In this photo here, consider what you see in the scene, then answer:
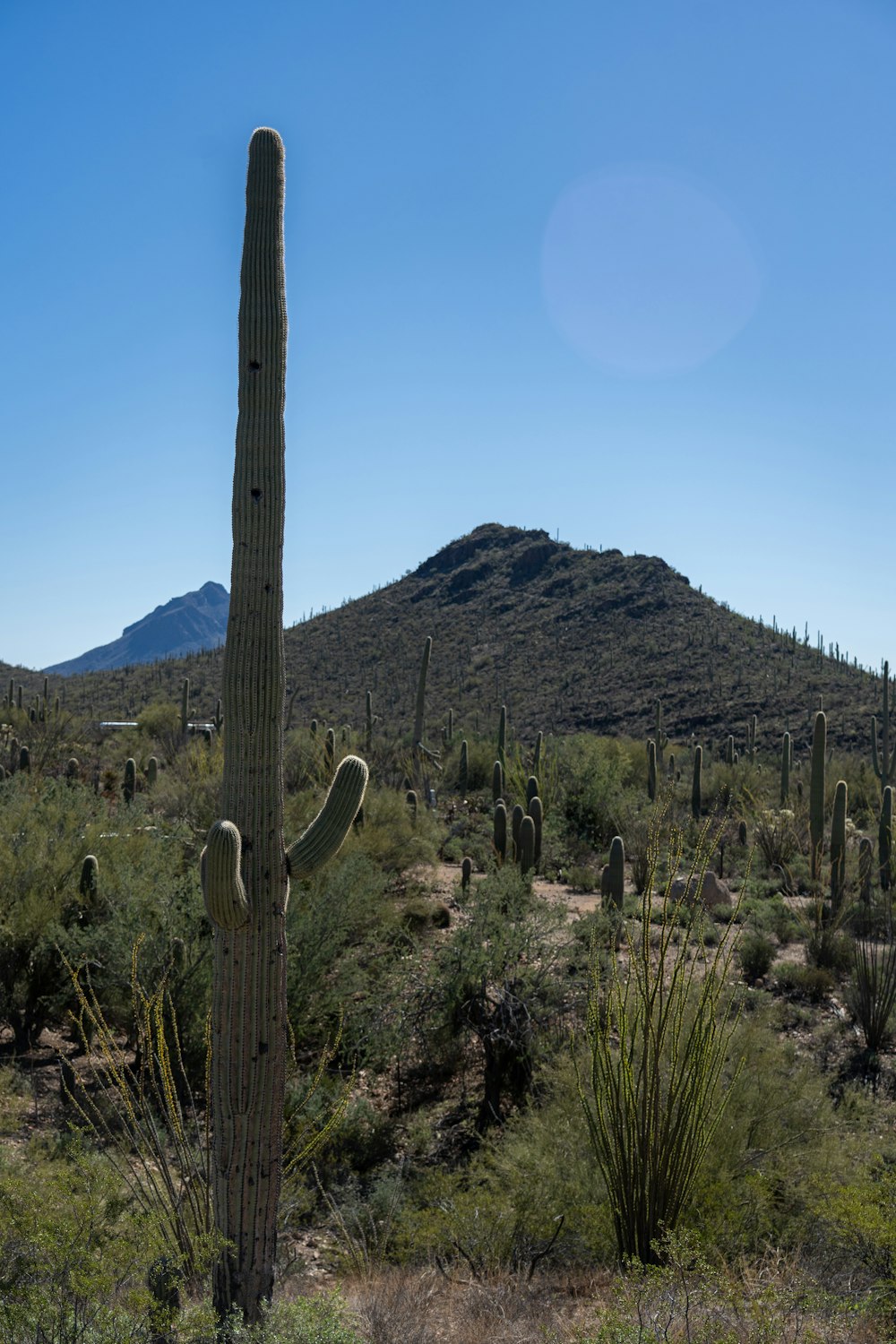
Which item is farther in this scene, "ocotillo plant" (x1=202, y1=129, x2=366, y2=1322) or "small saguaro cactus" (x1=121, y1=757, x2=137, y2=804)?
"small saguaro cactus" (x1=121, y1=757, x2=137, y2=804)

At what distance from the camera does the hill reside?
3672 centimetres

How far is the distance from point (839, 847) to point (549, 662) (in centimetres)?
3284

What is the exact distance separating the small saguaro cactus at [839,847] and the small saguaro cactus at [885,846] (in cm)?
81

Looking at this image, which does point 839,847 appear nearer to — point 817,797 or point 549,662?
point 817,797

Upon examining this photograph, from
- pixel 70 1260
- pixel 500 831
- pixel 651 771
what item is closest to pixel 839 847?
pixel 500 831

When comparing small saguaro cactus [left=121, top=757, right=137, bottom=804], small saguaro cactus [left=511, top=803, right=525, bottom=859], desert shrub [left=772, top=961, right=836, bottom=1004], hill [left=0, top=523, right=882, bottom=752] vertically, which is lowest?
desert shrub [left=772, top=961, right=836, bottom=1004]

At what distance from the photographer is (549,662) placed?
152ft

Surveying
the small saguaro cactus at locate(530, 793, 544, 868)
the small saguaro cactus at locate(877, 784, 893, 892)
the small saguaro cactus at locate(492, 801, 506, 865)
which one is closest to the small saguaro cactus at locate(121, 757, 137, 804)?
the small saguaro cactus at locate(492, 801, 506, 865)

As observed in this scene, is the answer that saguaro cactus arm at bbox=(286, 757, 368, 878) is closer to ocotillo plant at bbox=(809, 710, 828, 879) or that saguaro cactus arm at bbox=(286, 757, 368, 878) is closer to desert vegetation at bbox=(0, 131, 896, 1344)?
desert vegetation at bbox=(0, 131, 896, 1344)

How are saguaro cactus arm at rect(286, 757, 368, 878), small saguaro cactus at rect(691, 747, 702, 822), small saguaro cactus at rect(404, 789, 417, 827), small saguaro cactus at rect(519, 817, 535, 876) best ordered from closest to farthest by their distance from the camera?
saguaro cactus arm at rect(286, 757, 368, 878), small saguaro cactus at rect(519, 817, 535, 876), small saguaro cactus at rect(404, 789, 417, 827), small saguaro cactus at rect(691, 747, 702, 822)

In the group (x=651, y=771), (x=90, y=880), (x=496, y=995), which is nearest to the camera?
(x=496, y=995)

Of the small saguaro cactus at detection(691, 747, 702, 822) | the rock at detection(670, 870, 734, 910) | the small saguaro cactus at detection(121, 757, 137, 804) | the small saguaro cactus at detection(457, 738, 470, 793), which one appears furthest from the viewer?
the small saguaro cactus at detection(457, 738, 470, 793)

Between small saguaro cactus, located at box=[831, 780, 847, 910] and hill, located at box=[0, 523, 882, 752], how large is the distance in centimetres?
1775

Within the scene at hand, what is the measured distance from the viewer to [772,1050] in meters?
7.02
